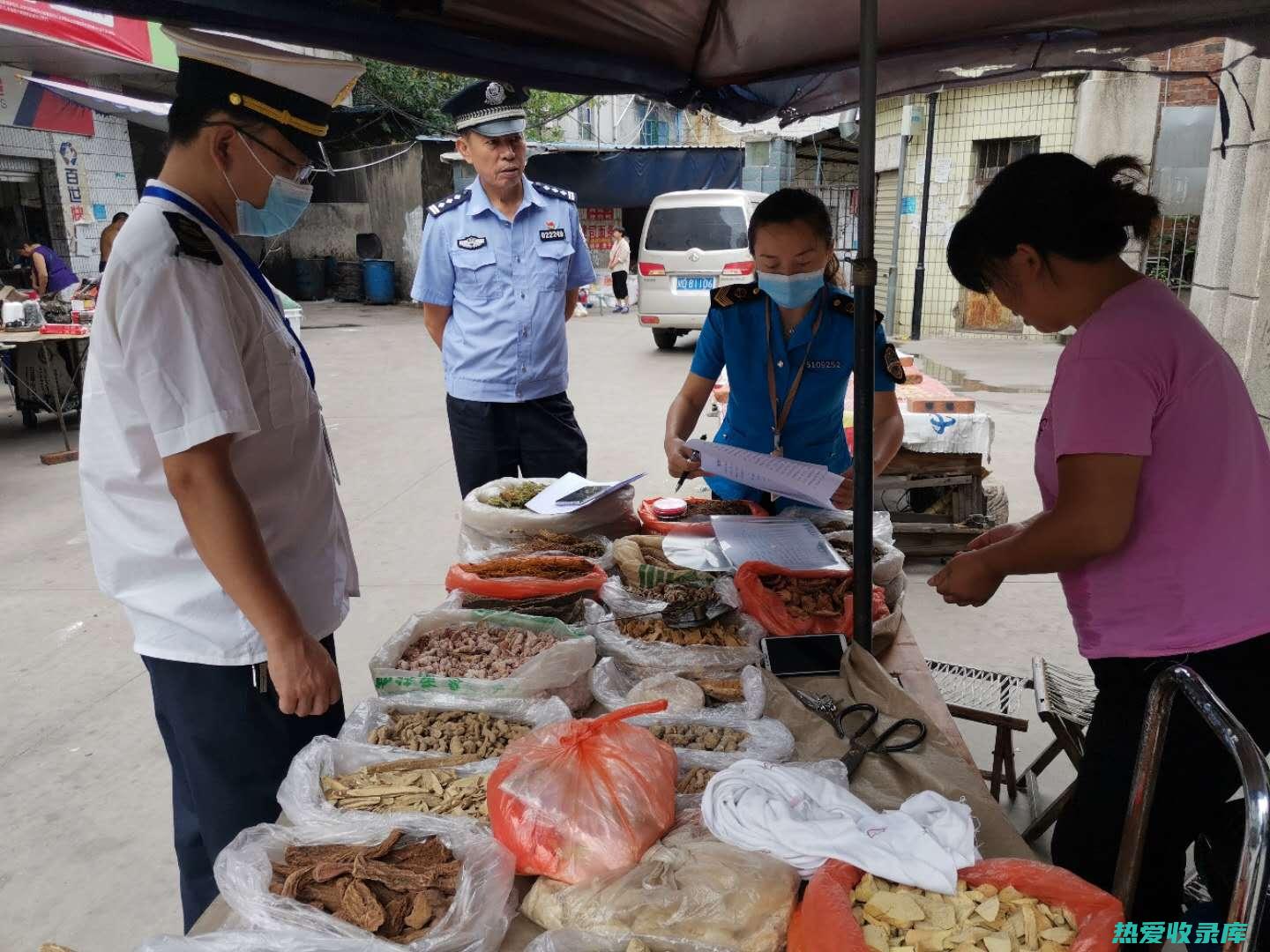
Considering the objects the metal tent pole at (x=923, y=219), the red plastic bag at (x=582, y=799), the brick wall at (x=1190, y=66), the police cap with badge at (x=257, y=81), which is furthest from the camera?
the metal tent pole at (x=923, y=219)

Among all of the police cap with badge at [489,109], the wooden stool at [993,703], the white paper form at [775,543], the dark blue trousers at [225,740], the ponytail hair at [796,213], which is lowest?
the wooden stool at [993,703]

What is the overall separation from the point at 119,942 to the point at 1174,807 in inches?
103

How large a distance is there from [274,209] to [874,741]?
5.26 ft

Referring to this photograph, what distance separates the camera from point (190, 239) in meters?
1.53

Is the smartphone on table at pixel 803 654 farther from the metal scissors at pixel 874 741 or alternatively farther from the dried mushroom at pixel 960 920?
the dried mushroom at pixel 960 920

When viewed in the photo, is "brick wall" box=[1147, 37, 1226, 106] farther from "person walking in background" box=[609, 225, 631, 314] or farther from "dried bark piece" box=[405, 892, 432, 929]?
"dried bark piece" box=[405, 892, 432, 929]

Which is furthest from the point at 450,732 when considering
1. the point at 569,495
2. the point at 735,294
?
the point at 735,294

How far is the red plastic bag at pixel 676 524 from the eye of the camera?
2.62 meters

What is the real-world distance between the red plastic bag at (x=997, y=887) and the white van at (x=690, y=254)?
10869 mm

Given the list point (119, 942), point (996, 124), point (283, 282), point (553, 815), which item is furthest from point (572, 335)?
point (553, 815)

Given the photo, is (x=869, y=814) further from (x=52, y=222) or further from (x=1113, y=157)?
(x=52, y=222)

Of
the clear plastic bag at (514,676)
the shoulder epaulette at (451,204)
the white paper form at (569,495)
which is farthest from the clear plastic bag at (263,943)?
the shoulder epaulette at (451,204)

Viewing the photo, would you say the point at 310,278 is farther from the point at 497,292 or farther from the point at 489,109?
the point at 489,109

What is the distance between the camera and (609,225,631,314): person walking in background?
52.7 feet
